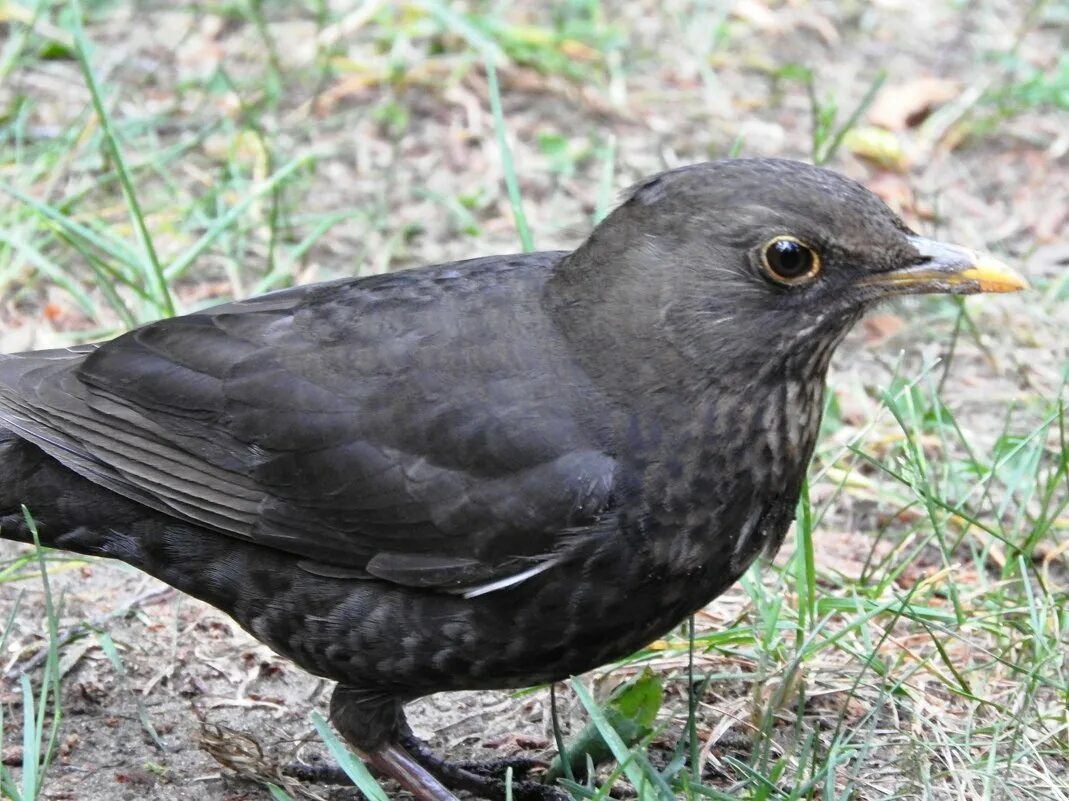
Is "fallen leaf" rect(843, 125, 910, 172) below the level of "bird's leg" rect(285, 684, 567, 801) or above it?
above


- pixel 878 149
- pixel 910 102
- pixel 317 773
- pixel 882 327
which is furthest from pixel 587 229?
pixel 317 773

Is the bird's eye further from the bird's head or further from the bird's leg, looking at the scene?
the bird's leg

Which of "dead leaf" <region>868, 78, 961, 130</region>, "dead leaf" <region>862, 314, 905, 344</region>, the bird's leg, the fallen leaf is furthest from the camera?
"dead leaf" <region>868, 78, 961, 130</region>

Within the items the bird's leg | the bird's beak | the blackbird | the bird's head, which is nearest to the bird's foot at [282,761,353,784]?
the bird's leg

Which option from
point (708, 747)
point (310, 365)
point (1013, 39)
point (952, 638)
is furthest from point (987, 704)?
point (1013, 39)

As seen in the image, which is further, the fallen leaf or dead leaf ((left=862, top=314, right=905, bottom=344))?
the fallen leaf

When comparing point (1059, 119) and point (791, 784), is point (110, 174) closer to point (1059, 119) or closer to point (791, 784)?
point (791, 784)

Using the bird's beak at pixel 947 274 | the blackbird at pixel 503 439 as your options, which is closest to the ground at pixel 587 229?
the blackbird at pixel 503 439

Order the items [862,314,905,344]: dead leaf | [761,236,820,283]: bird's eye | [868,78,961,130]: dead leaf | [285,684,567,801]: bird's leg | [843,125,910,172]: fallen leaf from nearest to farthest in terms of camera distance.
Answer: [761,236,820,283]: bird's eye
[285,684,567,801]: bird's leg
[862,314,905,344]: dead leaf
[843,125,910,172]: fallen leaf
[868,78,961,130]: dead leaf
